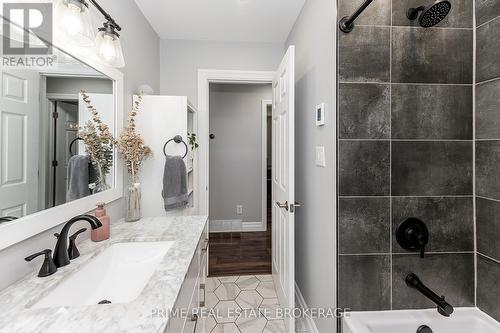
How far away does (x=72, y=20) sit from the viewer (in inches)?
41.9

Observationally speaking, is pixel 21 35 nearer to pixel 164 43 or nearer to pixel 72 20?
pixel 72 20

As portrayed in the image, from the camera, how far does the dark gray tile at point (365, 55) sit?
1248 mm

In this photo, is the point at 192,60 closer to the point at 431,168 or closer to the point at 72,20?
the point at 72,20

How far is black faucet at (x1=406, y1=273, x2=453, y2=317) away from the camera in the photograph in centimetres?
108

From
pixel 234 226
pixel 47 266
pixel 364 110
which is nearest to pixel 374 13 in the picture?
pixel 364 110

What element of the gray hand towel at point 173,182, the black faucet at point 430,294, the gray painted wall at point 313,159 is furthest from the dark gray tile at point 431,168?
the gray hand towel at point 173,182

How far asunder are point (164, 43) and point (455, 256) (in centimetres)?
292

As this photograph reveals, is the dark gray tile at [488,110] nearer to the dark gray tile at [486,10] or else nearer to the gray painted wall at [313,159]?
the dark gray tile at [486,10]

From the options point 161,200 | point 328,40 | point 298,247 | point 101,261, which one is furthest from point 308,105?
Answer: point 101,261

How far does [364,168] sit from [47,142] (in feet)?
4.97

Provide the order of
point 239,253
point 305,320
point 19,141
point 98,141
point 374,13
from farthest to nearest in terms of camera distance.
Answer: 1. point 239,253
2. point 305,320
3. point 98,141
4. point 374,13
5. point 19,141

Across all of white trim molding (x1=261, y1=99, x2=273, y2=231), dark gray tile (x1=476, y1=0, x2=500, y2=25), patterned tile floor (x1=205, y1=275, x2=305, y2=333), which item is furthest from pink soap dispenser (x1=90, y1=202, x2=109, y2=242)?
white trim molding (x1=261, y1=99, x2=273, y2=231)

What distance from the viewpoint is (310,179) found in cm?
172

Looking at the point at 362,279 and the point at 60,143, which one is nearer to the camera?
the point at 60,143
